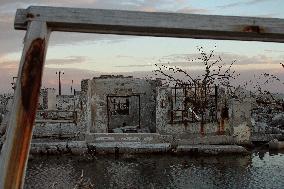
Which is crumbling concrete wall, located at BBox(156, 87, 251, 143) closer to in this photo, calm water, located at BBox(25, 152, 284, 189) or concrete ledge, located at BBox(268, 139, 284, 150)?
concrete ledge, located at BBox(268, 139, 284, 150)

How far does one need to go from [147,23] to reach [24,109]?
0.60 m

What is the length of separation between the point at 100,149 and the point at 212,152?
429cm

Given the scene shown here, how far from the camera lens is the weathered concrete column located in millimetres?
1556

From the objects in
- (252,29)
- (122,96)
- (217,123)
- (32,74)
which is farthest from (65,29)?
(122,96)

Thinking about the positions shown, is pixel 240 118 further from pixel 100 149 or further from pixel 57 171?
pixel 57 171

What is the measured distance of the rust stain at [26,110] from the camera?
156 centimetres

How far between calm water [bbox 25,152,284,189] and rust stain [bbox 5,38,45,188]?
30.4 feet

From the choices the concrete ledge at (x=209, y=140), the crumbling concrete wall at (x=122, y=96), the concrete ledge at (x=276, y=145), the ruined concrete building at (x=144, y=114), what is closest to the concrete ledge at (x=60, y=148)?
the ruined concrete building at (x=144, y=114)

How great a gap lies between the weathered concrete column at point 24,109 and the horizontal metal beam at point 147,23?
0.06 metres

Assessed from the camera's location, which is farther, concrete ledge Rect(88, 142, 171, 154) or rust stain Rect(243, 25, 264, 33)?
concrete ledge Rect(88, 142, 171, 154)

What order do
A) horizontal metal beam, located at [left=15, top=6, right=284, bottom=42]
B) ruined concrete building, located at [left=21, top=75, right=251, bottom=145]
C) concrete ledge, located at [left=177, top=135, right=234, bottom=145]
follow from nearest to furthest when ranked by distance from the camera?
horizontal metal beam, located at [left=15, top=6, right=284, bottom=42]
concrete ledge, located at [left=177, top=135, right=234, bottom=145]
ruined concrete building, located at [left=21, top=75, right=251, bottom=145]

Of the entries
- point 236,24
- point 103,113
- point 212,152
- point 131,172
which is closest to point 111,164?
point 131,172

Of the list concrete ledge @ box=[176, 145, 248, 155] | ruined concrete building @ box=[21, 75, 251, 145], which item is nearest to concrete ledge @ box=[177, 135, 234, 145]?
ruined concrete building @ box=[21, 75, 251, 145]

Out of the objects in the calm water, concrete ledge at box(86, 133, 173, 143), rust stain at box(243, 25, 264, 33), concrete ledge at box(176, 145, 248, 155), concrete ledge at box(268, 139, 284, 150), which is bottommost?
the calm water
